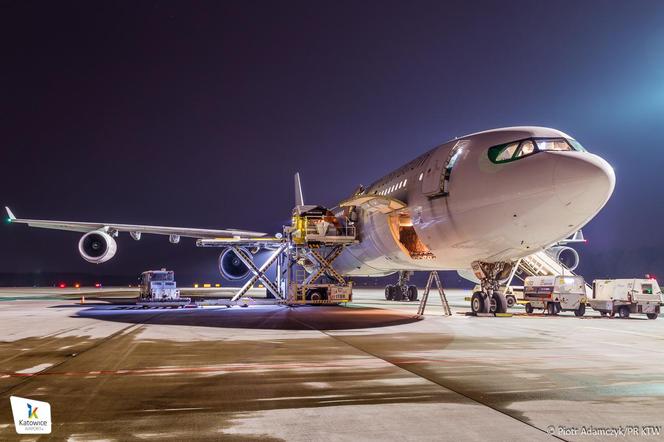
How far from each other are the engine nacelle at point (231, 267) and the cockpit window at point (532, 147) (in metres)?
19.6

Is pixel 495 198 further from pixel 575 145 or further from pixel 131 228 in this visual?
pixel 131 228

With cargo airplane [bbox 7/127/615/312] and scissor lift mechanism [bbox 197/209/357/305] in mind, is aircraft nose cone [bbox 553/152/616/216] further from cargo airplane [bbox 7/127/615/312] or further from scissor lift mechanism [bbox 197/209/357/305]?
scissor lift mechanism [bbox 197/209/357/305]

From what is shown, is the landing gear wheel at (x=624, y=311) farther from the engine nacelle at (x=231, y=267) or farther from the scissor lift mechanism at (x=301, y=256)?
the engine nacelle at (x=231, y=267)

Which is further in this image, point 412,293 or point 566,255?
point 412,293

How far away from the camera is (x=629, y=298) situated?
64.2 feet

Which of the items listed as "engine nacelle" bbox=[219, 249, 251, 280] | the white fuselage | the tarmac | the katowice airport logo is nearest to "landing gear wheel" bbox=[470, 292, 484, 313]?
the white fuselage

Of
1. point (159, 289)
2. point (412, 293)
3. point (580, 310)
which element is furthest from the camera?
point (412, 293)

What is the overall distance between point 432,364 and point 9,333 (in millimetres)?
10639

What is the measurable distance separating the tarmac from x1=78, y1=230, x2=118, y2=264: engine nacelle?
48.0 ft

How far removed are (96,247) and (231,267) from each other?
739cm

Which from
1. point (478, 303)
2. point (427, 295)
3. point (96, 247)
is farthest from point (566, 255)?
point (96, 247)

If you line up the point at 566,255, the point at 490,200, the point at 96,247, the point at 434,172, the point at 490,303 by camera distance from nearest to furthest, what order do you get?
the point at 490,200, the point at 434,172, the point at 490,303, the point at 96,247, the point at 566,255

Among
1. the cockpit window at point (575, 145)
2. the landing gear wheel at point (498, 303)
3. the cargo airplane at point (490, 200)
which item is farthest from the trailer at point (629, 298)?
the cockpit window at point (575, 145)

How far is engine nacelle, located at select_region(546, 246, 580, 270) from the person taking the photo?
2859cm
